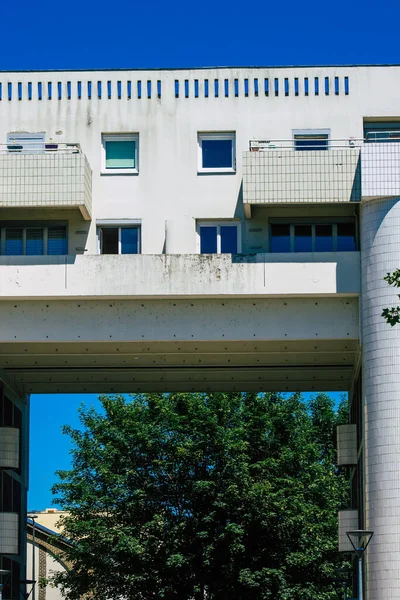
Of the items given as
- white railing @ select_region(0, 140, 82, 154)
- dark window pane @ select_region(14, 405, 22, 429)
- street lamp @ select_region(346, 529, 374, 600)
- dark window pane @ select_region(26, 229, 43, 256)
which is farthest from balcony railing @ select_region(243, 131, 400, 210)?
dark window pane @ select_region(14, 405, 22, 429)

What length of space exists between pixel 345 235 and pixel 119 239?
17.5 feet

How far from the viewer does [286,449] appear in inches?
2069

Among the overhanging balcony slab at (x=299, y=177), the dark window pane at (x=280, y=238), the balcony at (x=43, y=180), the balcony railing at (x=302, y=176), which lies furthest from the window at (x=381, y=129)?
the balcony at (x=43, y=180)

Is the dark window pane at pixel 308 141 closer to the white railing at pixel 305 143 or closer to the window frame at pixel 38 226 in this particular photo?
the white railing at pixel 305 143

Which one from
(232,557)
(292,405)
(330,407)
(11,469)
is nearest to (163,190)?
(11,469)

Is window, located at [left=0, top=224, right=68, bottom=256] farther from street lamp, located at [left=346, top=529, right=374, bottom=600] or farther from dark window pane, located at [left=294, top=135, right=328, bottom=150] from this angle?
street lamp, located at [left=346, top=529, right=374, bottom=600]

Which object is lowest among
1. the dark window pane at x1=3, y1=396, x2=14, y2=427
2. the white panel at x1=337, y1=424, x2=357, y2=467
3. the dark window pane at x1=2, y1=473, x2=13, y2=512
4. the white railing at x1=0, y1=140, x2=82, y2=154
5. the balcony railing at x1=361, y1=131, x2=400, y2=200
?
the dark window pane at x1=2, y1=473, x2=13, y2=512

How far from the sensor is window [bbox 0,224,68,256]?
31500 mm

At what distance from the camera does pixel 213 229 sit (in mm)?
31578

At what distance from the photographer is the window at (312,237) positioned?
31.4m

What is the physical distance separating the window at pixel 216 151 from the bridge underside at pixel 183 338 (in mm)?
3609

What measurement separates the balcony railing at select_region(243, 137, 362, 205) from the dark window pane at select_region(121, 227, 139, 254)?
3.12m

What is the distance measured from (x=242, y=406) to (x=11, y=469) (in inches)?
765

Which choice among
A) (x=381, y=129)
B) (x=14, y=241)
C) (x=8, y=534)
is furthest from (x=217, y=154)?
(x=8, y=534)
